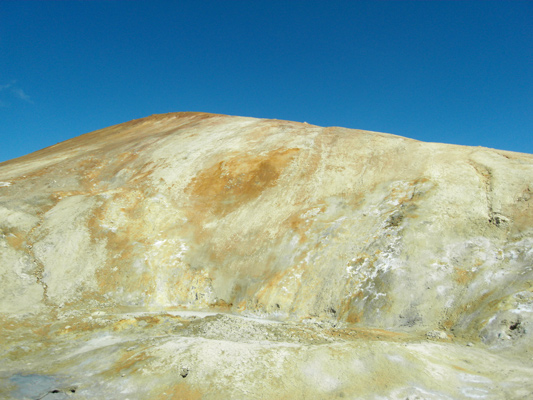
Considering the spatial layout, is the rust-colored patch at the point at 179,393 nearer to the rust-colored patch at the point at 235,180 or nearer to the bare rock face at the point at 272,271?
the bare rock face at the point at 272,271

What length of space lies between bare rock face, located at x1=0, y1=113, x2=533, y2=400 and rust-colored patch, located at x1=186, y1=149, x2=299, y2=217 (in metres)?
0.09

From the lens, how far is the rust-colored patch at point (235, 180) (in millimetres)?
14117

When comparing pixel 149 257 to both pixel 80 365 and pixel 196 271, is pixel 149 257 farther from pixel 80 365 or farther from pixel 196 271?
pixel 80 365

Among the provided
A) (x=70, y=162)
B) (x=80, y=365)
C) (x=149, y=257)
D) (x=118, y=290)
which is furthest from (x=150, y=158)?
(x=80, y=365)

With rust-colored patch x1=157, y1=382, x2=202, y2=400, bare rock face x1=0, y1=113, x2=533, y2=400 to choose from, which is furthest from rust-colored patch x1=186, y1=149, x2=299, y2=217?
rust-colored patch x1=157, y1=382, x2=202, y2=400

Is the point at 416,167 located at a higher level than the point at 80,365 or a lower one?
higher

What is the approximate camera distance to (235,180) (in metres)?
14.9

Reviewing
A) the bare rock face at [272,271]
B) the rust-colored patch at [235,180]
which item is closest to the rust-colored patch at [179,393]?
the bare rock face at [272,271]

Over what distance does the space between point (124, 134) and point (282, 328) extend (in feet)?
62.4

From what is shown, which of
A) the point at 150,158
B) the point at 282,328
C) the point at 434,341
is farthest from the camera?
the point at 150,158

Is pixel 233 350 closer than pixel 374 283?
Yes

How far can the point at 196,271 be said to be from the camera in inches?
474

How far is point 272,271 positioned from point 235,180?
497 cm

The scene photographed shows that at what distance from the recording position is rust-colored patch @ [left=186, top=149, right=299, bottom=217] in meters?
14.1
